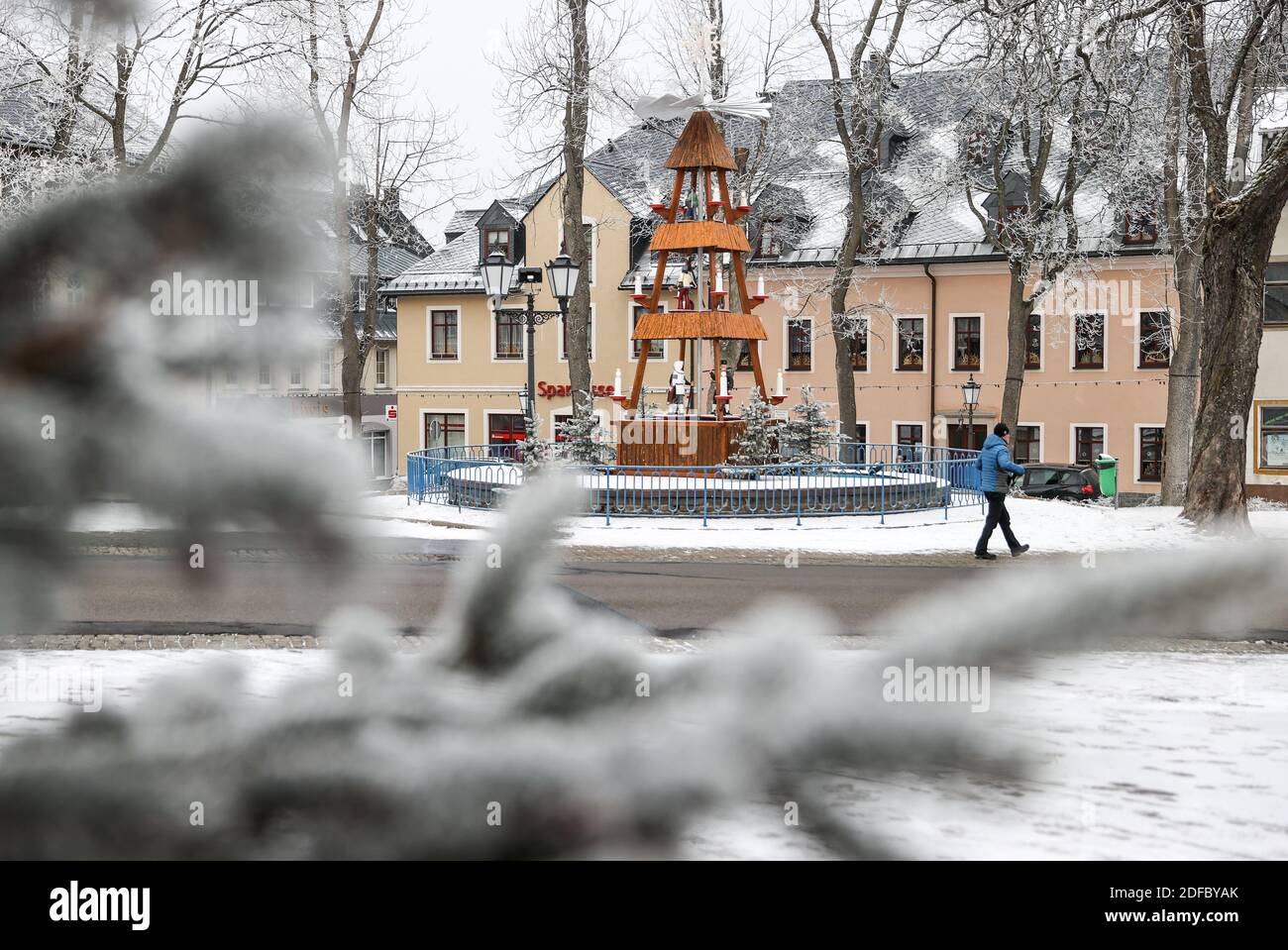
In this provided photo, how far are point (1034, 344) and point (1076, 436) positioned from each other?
313cm

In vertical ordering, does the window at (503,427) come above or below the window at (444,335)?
below

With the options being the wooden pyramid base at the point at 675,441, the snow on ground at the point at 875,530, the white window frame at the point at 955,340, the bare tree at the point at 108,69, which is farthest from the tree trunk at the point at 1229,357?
the white window frame at the point at 955,340

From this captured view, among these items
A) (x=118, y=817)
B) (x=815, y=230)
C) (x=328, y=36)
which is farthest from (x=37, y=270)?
(x=815, y=230)

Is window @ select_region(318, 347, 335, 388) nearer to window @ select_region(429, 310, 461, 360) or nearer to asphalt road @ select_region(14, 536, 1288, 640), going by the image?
asphalt road @ select_region(14, 536, 1288, 640)

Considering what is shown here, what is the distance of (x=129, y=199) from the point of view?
644 mm

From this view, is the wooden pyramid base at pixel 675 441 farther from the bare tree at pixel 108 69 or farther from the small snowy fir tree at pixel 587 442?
the bare tree at pixel 108 69

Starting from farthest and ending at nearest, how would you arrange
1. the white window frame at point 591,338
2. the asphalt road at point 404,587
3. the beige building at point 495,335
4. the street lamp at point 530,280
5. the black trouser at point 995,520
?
1. the white window frame at point 591,338
2. the beige building at point 495,335
3. the street lamp at point 530,280
4. the black trouser at point 995,520
5. the asphalt road at point 404,587

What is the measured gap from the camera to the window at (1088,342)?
124 feet

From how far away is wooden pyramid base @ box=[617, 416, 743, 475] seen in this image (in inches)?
884

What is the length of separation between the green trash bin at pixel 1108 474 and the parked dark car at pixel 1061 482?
4795mm

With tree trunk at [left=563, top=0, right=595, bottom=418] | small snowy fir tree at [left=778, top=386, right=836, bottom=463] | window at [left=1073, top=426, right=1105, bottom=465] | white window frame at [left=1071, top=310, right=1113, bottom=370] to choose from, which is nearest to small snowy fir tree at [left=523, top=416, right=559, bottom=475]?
tree trunk at [left=563, top=0, right=595, bottom=418]

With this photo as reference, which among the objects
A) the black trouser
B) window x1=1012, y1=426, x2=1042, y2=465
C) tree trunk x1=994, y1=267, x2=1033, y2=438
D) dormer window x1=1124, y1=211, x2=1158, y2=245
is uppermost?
dormer window x1=1124, y1=211, x2=1158, y2=245

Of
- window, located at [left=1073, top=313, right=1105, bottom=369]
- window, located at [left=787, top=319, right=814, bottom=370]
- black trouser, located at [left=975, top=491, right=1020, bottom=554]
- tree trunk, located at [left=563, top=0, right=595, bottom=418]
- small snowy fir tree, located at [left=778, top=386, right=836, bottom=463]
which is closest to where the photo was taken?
black trouser, located at [left=975, top=491, right=1020, bottom=554]

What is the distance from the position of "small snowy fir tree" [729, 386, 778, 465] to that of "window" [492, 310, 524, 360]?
22.3m
